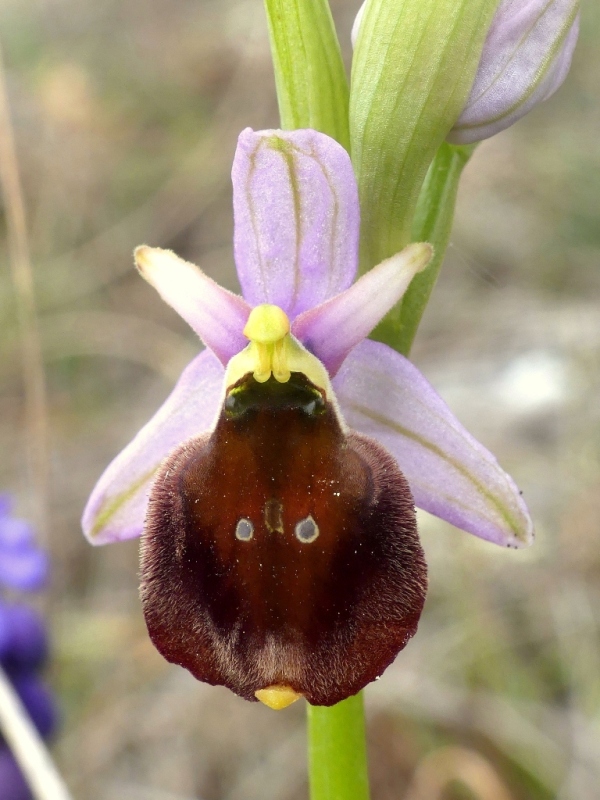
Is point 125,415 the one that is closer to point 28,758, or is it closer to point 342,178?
point 28,758

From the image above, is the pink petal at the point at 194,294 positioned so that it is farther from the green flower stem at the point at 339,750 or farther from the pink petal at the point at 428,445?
the green flower stem at the point at 339,750

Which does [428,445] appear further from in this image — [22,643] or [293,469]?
[22,643]

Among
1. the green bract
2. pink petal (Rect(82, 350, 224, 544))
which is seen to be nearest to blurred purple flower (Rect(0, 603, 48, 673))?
pink petal (Rect(82, 350, 224, 544))

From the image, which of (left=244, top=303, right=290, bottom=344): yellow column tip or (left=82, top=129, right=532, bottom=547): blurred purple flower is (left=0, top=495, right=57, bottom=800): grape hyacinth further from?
(left=244, top=303, right=290, bottom=344): yellow column tip

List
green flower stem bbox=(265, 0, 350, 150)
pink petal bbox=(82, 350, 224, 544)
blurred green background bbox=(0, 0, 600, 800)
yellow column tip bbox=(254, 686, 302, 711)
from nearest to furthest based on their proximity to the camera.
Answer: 1. yellow column tip bbox=(254, 686, 302, 711)
2. green flower stem bbox=(265, 0, 350, 150)
3. pink petal bbox=(82, 350, 224, 544)
4. blurred green background bbox=(0, 0, 600, 800)

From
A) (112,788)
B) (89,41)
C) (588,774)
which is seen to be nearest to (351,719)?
(588,774)
